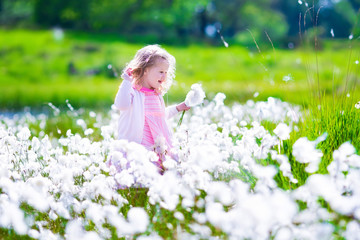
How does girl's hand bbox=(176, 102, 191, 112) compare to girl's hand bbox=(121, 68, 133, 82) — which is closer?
girl's hand bbox=(121, 68, 133, 82)

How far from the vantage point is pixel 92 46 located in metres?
28.2

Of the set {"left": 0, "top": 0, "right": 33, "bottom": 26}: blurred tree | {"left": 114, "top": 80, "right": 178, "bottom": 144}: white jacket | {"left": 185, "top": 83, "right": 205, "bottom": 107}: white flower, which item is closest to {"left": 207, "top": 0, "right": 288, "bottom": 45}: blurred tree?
{"left": 0, "top": 0, "right": 33, "bottom": 26}: blurred tree

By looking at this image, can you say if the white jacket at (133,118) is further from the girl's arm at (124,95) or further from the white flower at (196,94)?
the white flower at (196,94)

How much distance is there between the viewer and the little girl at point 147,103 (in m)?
4.80

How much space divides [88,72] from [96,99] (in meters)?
7.05

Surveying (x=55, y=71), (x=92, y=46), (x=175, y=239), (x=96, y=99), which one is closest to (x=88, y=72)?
(x=55, y=71)

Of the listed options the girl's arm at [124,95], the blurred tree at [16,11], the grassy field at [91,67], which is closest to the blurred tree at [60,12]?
the blurred tree at [16,11]

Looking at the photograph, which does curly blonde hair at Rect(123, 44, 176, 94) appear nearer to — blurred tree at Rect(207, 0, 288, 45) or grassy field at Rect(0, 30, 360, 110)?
grassy field at Rect(0, 30, 360, 110)

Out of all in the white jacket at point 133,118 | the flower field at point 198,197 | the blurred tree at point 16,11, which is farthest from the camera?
the blurred tree at point 16,11

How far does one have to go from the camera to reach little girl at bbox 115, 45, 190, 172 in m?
4.80

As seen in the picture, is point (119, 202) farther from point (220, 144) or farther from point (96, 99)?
point (96, 99)

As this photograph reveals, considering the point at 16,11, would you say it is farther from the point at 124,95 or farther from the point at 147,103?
the point at 124,95

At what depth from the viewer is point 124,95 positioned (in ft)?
15.6

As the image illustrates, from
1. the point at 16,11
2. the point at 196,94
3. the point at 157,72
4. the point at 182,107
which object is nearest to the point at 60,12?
the point at 16,11
